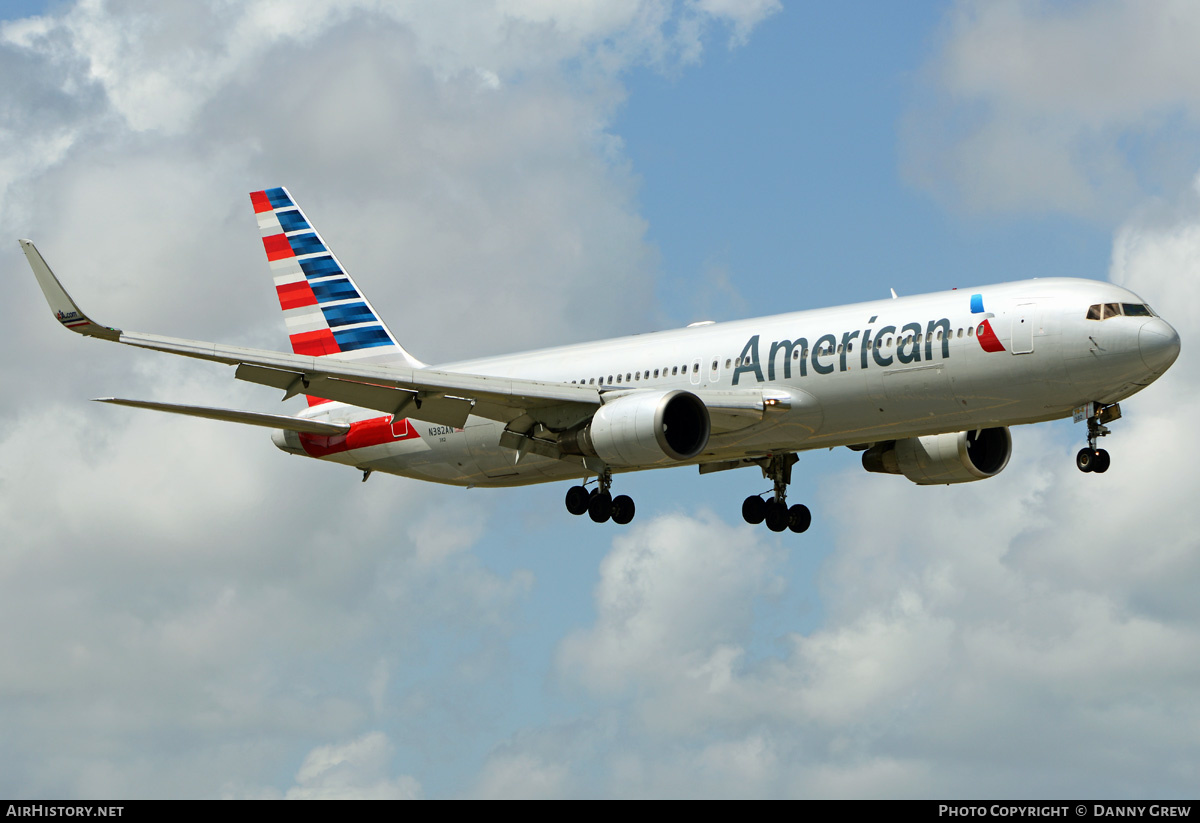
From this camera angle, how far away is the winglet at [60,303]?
3481 cm

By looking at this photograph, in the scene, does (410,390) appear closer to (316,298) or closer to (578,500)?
(578,500)

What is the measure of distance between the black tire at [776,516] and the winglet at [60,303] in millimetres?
19737

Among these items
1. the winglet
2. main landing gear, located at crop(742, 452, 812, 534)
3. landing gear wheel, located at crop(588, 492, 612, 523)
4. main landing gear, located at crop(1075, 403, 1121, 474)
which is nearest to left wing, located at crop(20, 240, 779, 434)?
the winglet

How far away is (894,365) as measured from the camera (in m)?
38.0

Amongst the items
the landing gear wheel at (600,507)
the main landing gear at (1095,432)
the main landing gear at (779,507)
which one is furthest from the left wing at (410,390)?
the main landing gear at (1095,432)

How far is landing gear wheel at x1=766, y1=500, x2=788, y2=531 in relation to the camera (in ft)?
152

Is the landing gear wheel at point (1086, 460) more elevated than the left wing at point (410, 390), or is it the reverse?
the left wing at point (410, 390)

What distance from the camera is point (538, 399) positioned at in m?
40.7

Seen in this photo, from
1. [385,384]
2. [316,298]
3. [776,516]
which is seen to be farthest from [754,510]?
[316,298]

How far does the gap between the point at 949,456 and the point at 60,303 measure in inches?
968

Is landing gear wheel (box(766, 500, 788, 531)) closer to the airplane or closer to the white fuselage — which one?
the airplane

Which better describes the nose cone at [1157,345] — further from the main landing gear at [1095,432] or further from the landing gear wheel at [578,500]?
the landing gear wheel at [578,500]

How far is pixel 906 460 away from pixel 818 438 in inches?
260
